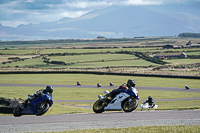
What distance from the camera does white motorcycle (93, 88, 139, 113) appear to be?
66.7ft

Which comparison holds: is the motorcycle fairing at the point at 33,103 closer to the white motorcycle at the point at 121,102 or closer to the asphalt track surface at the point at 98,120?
the asphalt track surface at the point at 98,120

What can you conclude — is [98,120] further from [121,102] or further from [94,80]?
[94,80]

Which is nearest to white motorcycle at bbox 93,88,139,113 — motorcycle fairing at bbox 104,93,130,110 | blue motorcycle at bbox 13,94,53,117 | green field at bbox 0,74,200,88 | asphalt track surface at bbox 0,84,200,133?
motorcycle fairing at bbox 104,93,130,110

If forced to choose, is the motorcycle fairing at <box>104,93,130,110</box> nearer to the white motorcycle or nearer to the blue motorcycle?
the white motorcycle

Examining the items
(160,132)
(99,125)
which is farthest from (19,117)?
(160,132)

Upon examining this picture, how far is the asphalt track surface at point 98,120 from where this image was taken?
1727 centimetres

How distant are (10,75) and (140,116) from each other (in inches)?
2445

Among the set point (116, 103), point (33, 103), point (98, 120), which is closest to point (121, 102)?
point (116, 103)

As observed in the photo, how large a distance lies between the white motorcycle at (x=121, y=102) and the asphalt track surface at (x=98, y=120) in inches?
16.5

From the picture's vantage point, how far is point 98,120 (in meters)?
18.8

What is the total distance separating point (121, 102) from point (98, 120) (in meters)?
2.69

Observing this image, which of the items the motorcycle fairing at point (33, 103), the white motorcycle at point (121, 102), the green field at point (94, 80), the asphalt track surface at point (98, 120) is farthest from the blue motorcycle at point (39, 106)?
Result: the green field at point (94, 80)

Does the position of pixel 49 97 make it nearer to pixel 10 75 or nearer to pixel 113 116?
pixel 113 116

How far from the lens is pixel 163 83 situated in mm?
60719
